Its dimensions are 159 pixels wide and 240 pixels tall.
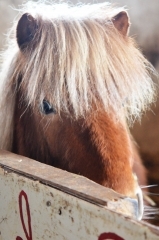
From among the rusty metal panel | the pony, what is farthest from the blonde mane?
the rusty metal panel

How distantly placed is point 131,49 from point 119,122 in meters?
0.24

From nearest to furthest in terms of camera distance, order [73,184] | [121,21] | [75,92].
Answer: [73,184] < [75,92] < [121,21]

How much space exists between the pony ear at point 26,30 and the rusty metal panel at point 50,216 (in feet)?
1.20

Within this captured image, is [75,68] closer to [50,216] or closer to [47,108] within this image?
[47,108]

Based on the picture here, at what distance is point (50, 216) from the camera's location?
453mm

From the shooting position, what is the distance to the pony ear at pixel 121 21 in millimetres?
942

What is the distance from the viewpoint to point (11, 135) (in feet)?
3.06

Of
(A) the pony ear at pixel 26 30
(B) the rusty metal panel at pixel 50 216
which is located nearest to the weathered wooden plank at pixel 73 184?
(B) the rusty metal panel at pixel 50 216

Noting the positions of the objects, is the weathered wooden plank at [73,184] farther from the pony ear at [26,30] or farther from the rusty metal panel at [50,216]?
the pony ear at [26,30]

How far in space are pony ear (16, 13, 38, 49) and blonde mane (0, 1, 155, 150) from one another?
1 centimetres

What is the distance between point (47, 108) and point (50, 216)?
0.38 meters

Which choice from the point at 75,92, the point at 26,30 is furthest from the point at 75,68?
the point at 26,30

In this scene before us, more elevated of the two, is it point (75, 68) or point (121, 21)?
point (121, 21)

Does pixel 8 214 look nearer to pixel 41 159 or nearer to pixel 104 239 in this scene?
pixel 104 239
